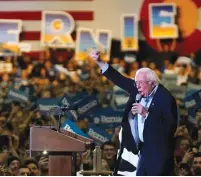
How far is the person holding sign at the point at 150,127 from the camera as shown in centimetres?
376

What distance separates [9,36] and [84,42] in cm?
111

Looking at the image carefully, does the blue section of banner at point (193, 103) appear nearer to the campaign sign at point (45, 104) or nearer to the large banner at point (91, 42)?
the campaign sign at point (45, 104)

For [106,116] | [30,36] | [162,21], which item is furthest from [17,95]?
[162,21]

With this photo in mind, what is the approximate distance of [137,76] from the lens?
12.2 ft

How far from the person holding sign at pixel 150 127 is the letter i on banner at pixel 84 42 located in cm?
558

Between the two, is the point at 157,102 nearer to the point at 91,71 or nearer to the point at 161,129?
the point at 161,129

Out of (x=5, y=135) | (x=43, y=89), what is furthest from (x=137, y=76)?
(x=43, y=89)

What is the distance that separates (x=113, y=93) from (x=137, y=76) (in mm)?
4215

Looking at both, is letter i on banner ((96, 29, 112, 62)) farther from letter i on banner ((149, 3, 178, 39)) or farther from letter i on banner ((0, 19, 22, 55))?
letter i on banner ((0, 19, 22, 55))

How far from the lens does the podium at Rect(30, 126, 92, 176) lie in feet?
11.1

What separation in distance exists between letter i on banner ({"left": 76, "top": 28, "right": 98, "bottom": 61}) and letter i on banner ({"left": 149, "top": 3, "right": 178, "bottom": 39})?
0.86 metres

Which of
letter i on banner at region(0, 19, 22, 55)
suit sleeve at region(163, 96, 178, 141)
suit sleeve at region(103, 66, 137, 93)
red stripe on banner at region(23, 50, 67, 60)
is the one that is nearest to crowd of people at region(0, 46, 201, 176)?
red stripe on banner at region(23, 50, 67, 60)

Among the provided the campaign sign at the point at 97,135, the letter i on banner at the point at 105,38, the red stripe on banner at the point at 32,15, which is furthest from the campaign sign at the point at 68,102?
the red stripe on banner at the point at 32,15

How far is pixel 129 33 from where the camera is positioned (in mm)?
9469
